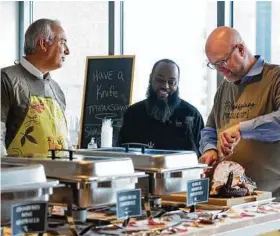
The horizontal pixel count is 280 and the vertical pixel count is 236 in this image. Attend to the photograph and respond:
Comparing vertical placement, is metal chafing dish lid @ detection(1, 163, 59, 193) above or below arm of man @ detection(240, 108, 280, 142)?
below

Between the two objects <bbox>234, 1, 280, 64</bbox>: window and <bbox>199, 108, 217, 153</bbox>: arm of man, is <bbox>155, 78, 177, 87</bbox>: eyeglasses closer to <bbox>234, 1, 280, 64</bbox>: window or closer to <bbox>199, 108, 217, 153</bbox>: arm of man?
<bbox>199, 108, 217, 153</bbox>: arm of man

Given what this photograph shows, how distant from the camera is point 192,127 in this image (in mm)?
3947

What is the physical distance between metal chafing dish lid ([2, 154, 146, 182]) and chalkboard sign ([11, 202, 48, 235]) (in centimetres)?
19

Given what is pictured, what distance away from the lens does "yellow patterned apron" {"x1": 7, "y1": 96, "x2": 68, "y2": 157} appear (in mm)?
2734

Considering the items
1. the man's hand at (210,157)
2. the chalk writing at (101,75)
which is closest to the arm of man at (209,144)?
the man's hand at (210,157)

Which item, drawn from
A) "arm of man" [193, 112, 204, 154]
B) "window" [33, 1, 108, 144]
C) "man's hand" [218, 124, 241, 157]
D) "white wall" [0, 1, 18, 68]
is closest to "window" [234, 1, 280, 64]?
"arm of man" [193, 112, 204, 154]

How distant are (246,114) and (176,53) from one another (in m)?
2.85

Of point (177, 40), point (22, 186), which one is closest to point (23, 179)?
point (22, 186)

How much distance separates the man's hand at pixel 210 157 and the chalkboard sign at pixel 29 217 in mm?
1290

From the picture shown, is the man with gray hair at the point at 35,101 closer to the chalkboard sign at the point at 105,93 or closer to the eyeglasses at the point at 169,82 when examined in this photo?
the eyeglasses at the point at 169,82

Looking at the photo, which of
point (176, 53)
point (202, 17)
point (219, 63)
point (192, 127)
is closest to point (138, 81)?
point (176, 53)

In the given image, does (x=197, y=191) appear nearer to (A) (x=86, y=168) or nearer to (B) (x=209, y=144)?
(A) (x=86, y=168)

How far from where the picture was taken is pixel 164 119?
155 inches

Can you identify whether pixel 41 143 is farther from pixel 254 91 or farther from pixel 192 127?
pixel 192 127
